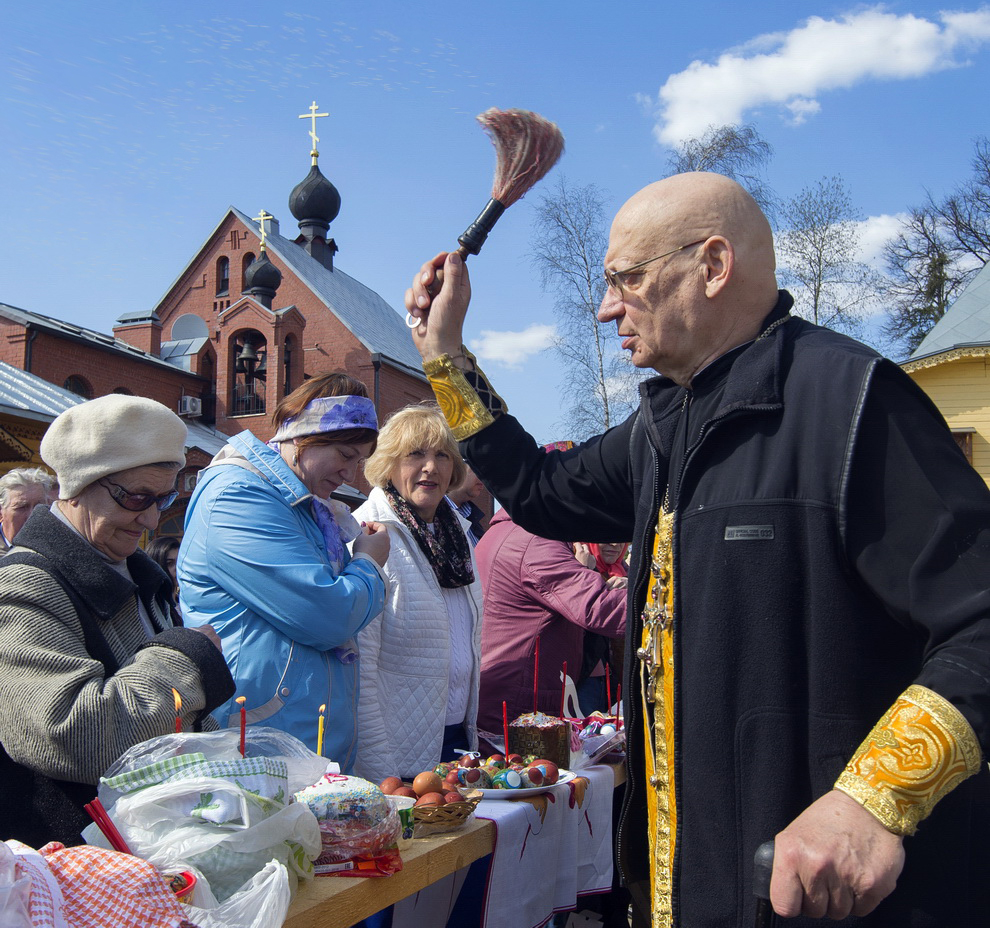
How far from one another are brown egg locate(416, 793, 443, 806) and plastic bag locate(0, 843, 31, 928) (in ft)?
4.15

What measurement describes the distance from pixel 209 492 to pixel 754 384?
189cm

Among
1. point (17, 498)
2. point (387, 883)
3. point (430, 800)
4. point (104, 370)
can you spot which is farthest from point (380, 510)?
point (104, 370)

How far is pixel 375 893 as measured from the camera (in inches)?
85.9

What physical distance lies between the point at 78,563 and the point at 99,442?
32 centimetres

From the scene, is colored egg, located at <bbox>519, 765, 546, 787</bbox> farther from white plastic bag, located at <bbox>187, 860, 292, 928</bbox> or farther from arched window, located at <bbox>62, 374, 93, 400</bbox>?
arched window, located at <bbox>62, 374, 93, 400</bbox>

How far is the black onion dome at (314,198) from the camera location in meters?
36.8

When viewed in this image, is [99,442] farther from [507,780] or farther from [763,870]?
[763,870]

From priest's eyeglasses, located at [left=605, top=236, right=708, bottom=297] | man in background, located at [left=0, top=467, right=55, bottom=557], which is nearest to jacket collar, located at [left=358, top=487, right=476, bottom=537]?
priest's eyeglasses, located at [left=605, top=236, right=708, bottom=297]

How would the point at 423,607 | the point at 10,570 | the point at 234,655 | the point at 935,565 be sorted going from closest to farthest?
the point at 935,565
the point at 10,570
the point at 234,655
the point at 423,607

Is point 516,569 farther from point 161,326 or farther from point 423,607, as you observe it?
point 161,326

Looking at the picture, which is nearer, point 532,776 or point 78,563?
point 78,563

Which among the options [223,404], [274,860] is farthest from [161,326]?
[274,860]

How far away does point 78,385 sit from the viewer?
24.0m

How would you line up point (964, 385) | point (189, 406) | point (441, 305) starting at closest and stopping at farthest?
point (441, 305)
point (964, 385)
point (189, 406)
